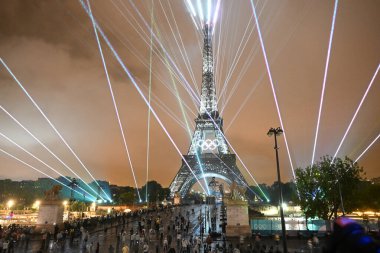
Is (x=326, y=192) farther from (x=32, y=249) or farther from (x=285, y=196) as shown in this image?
(x=285, y=196)

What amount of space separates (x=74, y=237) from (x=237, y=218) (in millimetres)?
15800

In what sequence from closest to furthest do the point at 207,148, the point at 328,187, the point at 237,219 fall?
1. the point at 237,219
2. the point at 328,187
3. the point at 207,148

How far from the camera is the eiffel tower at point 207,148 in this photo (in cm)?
9200

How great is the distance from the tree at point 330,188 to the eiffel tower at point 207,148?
41.2 meters

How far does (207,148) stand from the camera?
10400 centimetres

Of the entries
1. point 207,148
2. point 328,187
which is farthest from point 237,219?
point 207,148

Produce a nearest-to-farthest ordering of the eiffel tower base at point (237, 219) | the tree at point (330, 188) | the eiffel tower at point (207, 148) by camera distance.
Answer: the eiffel tower base at point (237, 219) → the tree at point (330, 188) → the eiffel tower at point (207, 148)

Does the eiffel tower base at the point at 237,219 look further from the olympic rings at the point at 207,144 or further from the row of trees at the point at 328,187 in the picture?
the olympic rings at the point at 207,144

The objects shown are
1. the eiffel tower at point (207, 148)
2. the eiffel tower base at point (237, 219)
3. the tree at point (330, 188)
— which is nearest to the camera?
the eiffel tower base at point (237, 219)

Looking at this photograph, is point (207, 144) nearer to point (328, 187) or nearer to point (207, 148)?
point (207, 148)

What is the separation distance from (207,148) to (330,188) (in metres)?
62.5

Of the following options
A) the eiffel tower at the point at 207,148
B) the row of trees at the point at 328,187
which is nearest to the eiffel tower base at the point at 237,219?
the row of trees at the point at 328,187

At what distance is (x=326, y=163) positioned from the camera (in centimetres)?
4516

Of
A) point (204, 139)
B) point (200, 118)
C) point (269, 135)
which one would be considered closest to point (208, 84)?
point (200, 118)
